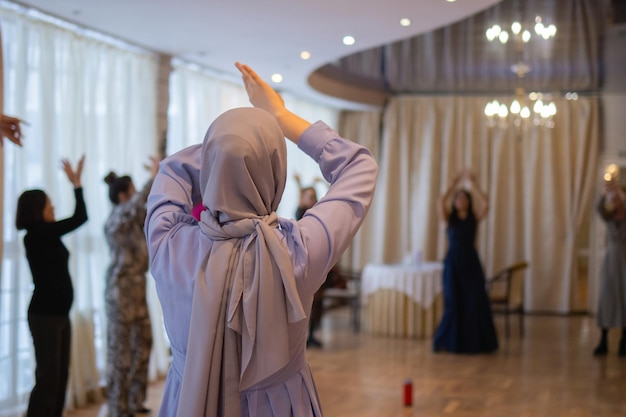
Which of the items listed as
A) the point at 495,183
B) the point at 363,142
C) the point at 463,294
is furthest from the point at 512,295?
the point at 363,142

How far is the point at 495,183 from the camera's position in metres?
11.6

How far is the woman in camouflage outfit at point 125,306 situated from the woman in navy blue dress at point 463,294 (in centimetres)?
389

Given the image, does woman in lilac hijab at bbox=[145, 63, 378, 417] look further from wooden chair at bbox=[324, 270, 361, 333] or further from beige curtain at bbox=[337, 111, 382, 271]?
beige curtain at bbox=[337, 111, 382, 271]

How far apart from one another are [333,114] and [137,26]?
6.32m

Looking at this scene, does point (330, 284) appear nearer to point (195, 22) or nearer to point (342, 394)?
point (342, 394)

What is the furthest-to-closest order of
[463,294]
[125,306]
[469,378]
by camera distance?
[463,294], [469,378], [125,306]

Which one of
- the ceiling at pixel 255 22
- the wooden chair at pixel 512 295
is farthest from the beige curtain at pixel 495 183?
the ceiling at pixel 255 22

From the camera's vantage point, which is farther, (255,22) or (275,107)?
(255,22)

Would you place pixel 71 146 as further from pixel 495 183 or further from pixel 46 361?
pixel 495 183

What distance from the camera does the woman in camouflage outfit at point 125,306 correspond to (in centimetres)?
514

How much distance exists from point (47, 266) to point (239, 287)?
302cm

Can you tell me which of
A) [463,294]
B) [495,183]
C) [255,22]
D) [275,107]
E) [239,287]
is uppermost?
[255,22]

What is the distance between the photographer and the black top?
166 inches

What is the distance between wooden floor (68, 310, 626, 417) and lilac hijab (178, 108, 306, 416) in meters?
4.09
